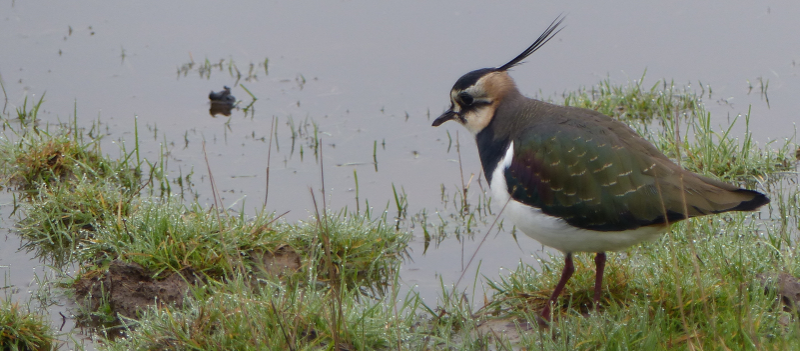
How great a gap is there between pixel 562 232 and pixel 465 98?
1.08m

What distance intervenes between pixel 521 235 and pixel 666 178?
181cm

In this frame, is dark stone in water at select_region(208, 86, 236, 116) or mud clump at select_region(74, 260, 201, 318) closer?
mud clump at select_region(74, 260, 201, 318)

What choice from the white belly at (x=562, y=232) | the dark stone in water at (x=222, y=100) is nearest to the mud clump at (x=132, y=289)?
the white belly at (x=562, y=232)

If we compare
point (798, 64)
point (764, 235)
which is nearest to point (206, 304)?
point (764, 235)

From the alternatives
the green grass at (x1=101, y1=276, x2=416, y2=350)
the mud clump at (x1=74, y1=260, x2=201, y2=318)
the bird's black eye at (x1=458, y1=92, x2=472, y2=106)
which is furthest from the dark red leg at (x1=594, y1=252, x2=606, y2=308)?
the mud clump at (x1=74, y1=260, x2=201, y2=318)

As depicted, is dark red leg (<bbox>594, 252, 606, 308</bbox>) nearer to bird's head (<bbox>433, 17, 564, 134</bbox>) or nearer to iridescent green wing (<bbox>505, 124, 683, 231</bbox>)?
iridescent green wing (<bbox>505, 124, 683, 231</bbox>)

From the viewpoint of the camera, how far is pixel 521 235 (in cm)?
607

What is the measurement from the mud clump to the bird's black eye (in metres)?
1.80

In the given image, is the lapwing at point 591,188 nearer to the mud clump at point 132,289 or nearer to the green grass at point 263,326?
the green grass at point 263,326

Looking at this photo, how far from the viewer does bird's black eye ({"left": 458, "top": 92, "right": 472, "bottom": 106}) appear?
5.09 m

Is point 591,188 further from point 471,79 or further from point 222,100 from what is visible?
point 222,100

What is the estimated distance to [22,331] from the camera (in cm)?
452

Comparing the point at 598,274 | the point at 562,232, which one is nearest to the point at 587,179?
the point at 562,232

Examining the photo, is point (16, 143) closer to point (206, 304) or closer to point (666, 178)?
point (206, 304)
